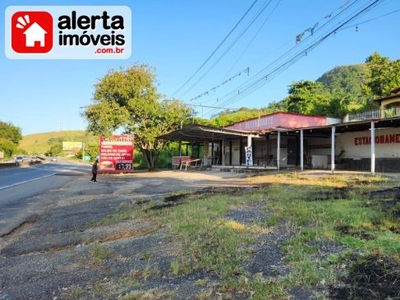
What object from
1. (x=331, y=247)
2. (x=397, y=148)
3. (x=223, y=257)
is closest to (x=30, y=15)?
(x=223, y=257)

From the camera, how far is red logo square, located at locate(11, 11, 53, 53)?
13.4 m

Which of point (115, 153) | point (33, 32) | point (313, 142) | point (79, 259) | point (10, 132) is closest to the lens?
point (79, 259)

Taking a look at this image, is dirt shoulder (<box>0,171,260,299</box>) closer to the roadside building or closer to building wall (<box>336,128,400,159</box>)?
the roadside building

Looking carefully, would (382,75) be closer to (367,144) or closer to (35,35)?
(367,144)

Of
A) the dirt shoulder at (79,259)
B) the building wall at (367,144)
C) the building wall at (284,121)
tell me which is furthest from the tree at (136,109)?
the dirt shoulder at (79,259)

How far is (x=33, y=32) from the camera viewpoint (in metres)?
13.9

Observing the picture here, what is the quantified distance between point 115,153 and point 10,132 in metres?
71.0

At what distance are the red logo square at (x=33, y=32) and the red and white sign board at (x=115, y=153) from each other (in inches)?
804

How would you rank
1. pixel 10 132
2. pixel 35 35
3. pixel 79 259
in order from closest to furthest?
pixel 79 259
pixel 35 35
pixel 10 132

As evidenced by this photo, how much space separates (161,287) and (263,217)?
381cm

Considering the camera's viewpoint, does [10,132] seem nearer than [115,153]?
No

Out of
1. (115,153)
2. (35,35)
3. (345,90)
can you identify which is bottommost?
(115,153)

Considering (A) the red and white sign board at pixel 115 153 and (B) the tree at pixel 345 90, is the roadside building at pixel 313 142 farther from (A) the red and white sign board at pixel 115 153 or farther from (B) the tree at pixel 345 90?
(B) the tree at pixel 345 90

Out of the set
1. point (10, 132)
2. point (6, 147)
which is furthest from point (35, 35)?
point (10, 132)
